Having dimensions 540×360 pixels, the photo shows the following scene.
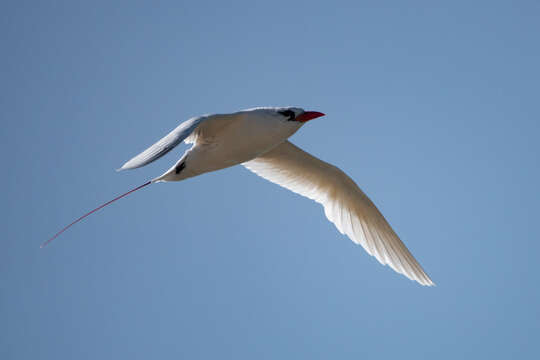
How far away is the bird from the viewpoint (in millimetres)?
6566

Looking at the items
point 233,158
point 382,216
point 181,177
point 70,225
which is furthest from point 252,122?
point 382,216

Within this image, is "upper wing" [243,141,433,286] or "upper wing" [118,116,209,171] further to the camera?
"upper wing" [243,141,433,286]

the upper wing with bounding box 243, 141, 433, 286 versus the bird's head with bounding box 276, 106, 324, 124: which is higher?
the bird's head with bounding box 276, 106, 324, 124

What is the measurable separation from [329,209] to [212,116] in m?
3.20

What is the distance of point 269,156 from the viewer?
329 inches

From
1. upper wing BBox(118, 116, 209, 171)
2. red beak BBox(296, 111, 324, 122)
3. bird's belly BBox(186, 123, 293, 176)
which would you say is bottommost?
upper wing BBox(118, 116, 209, 171)

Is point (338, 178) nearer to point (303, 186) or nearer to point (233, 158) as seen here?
point (303, 186)

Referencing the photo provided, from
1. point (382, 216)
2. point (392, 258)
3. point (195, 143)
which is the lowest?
point (392, 258)

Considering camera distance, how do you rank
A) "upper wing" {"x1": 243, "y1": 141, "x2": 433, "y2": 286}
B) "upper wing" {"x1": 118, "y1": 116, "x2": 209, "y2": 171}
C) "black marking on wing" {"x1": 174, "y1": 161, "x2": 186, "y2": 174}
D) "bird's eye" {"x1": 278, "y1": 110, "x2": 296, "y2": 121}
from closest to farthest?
1. "upper wing" {"x1": 118, "y1": 116, "x2": 209, "y2": 171}
2. "black marking on wing" {"x1": 174, "y1": 161, "x2": 186, "y2": 174}
3. "bird's eye" {"x1": 278, "y1": 110, "x2": 296, "y2": 121}
4. "upper wing" {"x1": 243, "y1": 141, "x2": 433, "y2": 286}

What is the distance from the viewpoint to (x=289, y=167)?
27.8ft

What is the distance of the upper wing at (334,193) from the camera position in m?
8.26

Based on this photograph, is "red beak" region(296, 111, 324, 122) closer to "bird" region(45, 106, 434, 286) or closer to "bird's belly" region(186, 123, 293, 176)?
"bird" region(45, 106, 434, 286)

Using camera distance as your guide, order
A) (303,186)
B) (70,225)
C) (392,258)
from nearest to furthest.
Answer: (70,225) < (392,258) < (303,186)

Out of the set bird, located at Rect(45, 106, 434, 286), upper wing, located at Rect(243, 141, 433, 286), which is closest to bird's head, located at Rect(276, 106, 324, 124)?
bird, located at Rect(45, 106, 434, 286)
